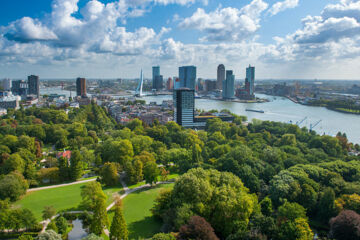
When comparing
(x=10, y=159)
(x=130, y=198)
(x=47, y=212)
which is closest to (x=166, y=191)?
(x=130, y=198)

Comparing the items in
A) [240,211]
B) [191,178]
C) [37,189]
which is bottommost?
[37,189]

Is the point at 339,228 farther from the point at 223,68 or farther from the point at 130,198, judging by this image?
the point at 223,68

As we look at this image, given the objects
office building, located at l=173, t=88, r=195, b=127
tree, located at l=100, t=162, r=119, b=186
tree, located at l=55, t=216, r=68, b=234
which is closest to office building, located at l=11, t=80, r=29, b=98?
office building, located at l=173, t=88, r=195, b=127

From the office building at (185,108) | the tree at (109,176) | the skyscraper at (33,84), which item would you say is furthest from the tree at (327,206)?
the skyscraper at (33,84)

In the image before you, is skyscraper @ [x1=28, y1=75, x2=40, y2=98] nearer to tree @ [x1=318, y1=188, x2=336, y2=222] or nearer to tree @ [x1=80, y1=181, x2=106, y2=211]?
tree @ [x1=80, y1=181, x2=106, y2=211]

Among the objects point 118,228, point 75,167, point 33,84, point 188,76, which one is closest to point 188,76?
point 188,76
